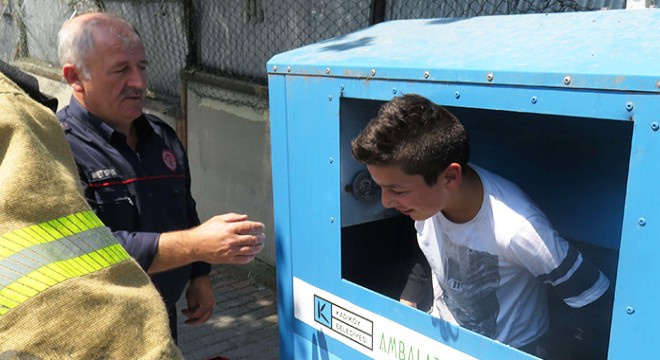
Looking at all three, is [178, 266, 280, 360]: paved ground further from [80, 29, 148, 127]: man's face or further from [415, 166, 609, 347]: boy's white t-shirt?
[415, 166, 609, 347]: boy's white t-shirt

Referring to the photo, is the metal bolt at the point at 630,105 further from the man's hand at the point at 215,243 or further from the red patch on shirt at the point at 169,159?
the red patch on shirt at the point at 169,159

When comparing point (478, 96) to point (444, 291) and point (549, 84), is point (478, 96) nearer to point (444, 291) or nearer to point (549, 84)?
point (549, 84)

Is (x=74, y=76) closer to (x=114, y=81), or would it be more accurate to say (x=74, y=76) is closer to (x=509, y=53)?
(x=114, y=81)

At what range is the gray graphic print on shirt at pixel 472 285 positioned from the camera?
64.5 inches

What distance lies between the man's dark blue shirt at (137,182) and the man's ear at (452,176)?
0.86 meters

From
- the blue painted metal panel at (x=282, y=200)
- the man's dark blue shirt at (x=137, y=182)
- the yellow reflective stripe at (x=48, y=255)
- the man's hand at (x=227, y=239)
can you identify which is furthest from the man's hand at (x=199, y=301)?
the yellow reflective stripe at (x=48, y=255)

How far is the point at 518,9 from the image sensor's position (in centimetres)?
277

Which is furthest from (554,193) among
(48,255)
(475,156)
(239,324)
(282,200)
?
(239,324)

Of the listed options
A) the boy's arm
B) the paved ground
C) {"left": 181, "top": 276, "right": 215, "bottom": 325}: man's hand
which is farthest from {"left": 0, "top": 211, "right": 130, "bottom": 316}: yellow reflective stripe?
the paved ground

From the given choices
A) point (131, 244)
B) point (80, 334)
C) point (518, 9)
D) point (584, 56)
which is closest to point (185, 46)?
point (518, 9)

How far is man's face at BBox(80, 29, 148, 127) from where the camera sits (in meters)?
2.03

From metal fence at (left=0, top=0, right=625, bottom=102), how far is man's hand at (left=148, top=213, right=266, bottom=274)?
1.63 meters

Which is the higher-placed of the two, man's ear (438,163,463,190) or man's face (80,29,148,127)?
man's face (80,29,148,127)

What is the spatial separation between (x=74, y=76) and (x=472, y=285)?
1418mm
